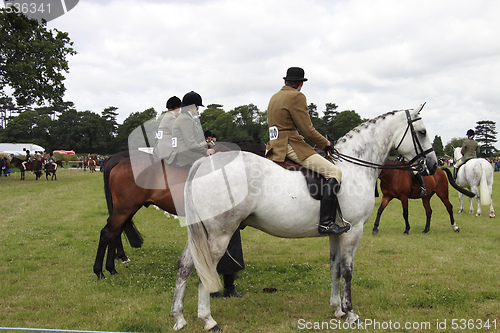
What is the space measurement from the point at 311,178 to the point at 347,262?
1.37 metres

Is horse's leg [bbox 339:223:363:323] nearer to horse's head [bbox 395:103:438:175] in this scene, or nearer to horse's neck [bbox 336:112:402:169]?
horse's neck [bbox 336:112:402:169]

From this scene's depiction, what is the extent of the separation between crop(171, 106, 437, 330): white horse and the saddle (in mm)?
72

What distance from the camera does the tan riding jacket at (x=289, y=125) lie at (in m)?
5.48

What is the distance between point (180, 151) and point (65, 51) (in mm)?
31355

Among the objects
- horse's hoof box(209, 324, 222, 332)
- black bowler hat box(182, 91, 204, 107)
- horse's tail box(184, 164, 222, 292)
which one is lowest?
horse's hoof box(209, 324, 222, 332)

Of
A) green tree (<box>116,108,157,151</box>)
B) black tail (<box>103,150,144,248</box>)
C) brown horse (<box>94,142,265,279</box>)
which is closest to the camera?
brown horse (<box>94,142,265,279</box>)

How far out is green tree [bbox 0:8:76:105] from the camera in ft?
93.8

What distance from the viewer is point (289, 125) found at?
5605 millimetres

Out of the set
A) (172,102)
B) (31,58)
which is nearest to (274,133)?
(172,102)

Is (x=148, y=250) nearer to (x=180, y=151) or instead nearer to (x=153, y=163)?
(x=153, y=163)

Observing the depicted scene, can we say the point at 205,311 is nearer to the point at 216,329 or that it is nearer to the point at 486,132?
the point at 216,329

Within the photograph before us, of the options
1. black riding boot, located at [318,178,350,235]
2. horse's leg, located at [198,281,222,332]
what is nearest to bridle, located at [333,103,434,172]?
black riding boot, located at [318,178,350,235]

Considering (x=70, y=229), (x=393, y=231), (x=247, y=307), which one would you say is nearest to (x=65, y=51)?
(x=70, y=229)

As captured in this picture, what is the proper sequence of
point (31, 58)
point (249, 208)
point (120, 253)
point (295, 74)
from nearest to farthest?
point (249, 208)
point (295, 74)
point (120, 253)
point (31, 58)
